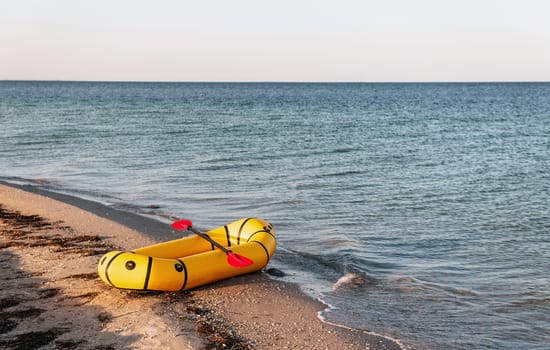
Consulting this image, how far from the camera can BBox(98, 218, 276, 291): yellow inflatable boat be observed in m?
9.27

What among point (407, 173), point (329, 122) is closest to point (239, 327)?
point (407, 173)

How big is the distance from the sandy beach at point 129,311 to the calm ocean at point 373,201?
2.58 ft

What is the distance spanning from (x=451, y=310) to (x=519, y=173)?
46.1 feet

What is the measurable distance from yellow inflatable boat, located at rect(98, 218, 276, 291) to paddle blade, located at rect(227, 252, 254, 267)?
0.02 m

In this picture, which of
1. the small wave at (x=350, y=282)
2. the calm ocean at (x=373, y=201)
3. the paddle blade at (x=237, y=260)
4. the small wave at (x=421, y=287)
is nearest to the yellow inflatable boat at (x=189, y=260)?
the paddle blade at (x=237, y=260)

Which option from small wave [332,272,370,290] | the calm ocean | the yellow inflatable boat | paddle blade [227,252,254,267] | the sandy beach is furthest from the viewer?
small wave [332,272,370,290]

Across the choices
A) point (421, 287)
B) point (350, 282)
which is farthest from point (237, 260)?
point (421, 287)

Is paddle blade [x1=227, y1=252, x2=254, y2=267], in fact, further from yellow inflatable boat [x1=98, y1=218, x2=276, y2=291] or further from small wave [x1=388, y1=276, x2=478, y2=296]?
small wave [x1=388, y1=276, x2=478, y2=296]

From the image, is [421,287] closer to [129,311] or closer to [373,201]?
[129,311]

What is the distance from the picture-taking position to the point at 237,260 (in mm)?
10188

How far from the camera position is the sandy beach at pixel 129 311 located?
7.72m

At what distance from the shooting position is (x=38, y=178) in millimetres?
21797

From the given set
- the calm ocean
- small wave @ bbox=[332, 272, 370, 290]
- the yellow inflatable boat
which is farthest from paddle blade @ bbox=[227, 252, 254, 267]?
small wave @ bbox=[332, 272, 370, 290]

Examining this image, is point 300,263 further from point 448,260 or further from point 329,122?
point 329,122
